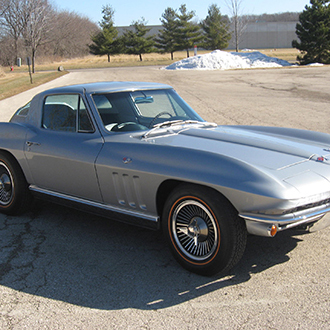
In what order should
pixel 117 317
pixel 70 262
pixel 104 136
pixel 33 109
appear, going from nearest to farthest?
1. pixel 117 317
2. pixel 70 262
3. pixel 104 136
4. pixel 33 109

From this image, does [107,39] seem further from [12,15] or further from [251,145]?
[251,145]

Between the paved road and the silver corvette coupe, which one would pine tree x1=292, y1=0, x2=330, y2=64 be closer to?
the silver corvette coupe

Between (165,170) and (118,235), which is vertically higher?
(165,170)

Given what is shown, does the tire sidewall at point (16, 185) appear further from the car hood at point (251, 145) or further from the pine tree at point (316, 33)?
the pine tree at point (316, 33)

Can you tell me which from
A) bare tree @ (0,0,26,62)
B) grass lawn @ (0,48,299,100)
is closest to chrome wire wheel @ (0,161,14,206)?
grass lawn @ (0,48,299,100)

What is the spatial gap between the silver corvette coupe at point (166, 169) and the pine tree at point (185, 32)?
6187 centimetres

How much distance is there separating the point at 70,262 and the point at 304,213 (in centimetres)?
202

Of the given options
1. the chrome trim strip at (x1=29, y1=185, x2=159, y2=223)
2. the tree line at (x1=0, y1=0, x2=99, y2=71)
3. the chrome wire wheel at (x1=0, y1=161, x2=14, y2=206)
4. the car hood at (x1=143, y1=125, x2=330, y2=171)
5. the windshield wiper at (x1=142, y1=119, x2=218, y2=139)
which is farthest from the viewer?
the tree line at (x1=0, y1=0, x2=99, y2=71)

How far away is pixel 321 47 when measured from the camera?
39.4 m

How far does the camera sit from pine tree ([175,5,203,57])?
209ft

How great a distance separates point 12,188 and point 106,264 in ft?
6.28

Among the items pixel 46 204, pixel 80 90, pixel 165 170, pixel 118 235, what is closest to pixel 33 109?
pixel 80 90

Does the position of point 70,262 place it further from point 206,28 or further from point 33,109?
point 206,28

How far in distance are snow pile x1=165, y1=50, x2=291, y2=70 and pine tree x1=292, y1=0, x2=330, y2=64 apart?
314 cm
